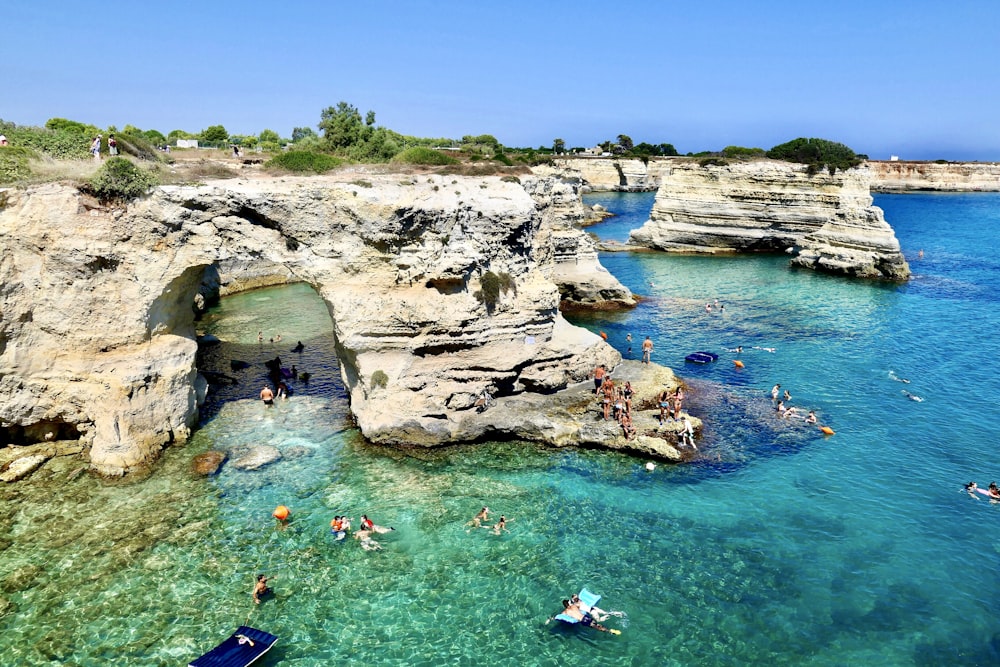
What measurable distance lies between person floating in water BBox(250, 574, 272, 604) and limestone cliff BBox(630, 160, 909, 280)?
5128cm

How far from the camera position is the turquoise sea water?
41.3 feet

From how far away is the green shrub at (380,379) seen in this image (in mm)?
20359

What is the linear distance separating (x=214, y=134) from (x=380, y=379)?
4262 cm

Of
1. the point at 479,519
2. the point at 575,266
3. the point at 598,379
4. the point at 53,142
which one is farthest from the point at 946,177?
the point at 53,142

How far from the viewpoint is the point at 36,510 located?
53.3ft

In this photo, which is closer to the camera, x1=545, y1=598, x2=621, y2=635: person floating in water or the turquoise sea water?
the turquoise sea water

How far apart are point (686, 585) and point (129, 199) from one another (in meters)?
20.0

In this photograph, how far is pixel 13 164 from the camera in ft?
64.1

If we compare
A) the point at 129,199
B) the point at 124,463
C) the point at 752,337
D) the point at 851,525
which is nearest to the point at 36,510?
the point at 124,463

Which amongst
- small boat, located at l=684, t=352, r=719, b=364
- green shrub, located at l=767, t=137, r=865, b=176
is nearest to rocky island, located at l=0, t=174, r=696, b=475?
small boat, located at l=684, t=352, r=719, b=364

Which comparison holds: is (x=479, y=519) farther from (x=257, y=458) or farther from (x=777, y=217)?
(x=777, y=217)

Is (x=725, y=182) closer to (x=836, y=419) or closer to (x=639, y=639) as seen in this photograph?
(x=836, y=419)

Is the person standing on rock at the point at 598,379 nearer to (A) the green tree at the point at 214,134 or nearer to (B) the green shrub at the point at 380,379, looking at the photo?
(B) the green shrub at the point at 380,379

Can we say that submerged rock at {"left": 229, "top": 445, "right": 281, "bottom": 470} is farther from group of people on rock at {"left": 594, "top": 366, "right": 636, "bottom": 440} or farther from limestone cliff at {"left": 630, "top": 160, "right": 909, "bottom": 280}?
limestone cliff at {"left": 630, "top": 160, "right": 909, "bottom": 280}
